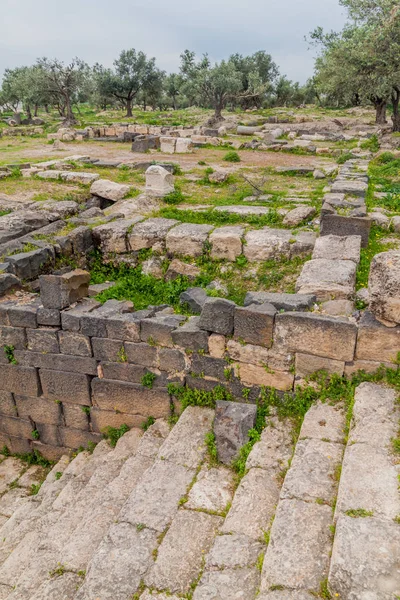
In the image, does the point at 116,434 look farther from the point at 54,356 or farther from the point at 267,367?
the point at 267,367

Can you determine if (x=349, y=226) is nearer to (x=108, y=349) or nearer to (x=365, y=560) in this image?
(x=108, y=349)

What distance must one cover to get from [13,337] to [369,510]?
6.16 metres

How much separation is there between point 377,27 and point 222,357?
24006 mm

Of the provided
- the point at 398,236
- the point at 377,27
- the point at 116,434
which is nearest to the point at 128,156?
the point at 377,27

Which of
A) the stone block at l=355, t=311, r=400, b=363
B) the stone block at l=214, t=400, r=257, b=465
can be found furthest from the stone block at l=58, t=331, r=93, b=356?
the stone block at l=355, t=311, r=400, b=363

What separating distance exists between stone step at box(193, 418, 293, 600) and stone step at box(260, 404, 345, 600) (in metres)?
0.24

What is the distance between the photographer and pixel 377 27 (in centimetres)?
2380

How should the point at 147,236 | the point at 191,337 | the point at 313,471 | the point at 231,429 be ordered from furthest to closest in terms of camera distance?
the point at 147,236 → the point at 191,337 → the point at 231,429 → the point at 313,471

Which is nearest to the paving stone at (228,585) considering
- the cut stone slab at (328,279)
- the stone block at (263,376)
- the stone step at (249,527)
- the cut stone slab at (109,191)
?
the stone step at (249,527)

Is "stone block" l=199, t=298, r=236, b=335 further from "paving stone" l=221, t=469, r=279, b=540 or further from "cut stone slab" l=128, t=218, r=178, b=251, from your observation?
"cut stone slab" l=128, t=218, r=178, b=251

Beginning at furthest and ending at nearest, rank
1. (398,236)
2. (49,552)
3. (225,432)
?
1. (398,236)
2. (225,432)
3. (49,552)

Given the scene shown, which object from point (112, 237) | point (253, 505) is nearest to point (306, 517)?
point (253, 505)

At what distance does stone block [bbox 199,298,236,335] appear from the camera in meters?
6.63

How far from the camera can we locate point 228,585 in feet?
13.2
